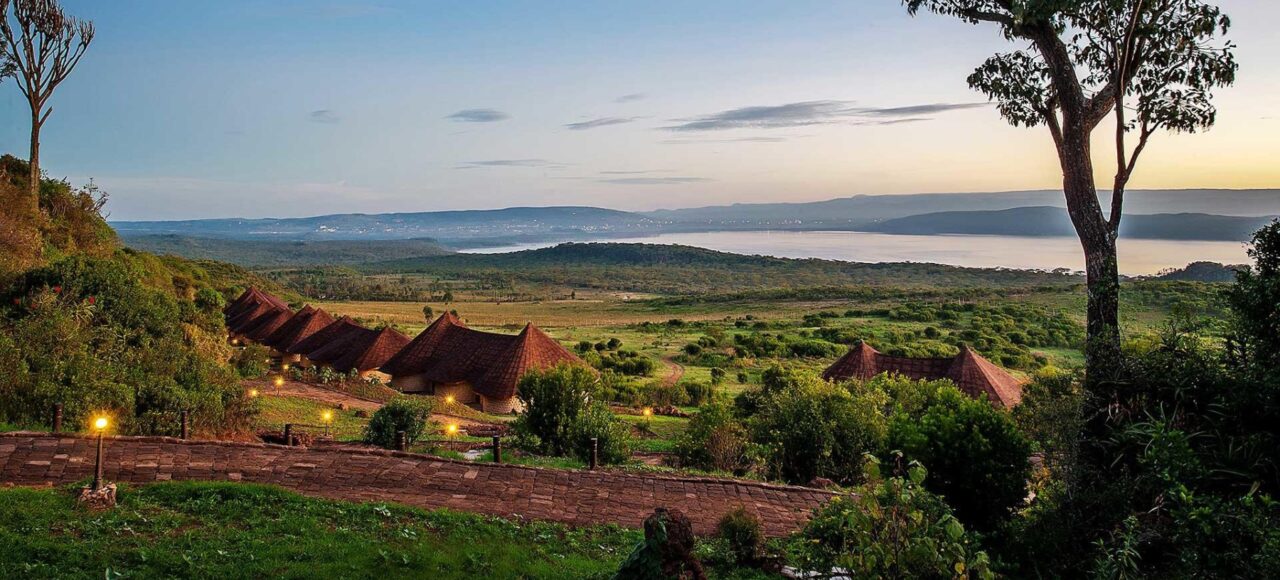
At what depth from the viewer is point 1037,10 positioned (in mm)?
8945

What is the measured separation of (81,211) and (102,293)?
1410 cm

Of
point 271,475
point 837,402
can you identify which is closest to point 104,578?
point 271,475

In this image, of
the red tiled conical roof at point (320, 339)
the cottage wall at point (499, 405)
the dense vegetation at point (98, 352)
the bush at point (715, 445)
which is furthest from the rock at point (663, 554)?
the red tiled conical roof at point (320, 339)

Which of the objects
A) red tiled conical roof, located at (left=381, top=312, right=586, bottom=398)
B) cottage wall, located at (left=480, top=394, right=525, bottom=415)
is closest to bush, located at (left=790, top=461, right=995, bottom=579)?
red tiled conical roof, located at (left=381, top=312, right=586, bottom=398)

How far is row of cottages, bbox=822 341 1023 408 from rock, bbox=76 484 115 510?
17.6m

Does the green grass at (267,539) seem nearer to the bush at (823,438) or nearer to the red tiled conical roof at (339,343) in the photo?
the bush at (823,438)

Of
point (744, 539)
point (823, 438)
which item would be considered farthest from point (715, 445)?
point (744, 539)

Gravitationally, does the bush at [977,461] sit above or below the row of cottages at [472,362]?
above

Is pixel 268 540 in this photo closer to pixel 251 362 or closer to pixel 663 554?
pixel 663 554

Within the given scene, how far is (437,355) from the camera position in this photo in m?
27.6

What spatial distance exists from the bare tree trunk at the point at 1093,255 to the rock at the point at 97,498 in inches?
418

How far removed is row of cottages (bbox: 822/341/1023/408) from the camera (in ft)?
70.5

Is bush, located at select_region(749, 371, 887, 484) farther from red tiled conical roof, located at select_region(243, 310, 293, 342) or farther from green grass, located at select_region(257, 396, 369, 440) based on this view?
red tiled conical roof, located at select_region(243, 310, 293, 342)

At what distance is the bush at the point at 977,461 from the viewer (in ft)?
29.0
